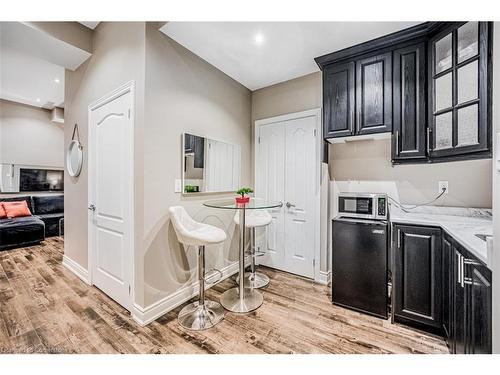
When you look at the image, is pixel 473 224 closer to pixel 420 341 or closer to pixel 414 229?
pixel 414 229

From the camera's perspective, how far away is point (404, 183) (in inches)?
91.4

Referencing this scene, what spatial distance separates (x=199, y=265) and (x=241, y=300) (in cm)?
62

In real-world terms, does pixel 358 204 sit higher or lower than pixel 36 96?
lower

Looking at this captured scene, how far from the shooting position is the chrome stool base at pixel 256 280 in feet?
8.62

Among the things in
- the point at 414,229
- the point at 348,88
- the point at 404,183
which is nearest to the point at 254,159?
the point at 348,88

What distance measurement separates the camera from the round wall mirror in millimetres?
2756

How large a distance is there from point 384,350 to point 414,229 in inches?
36.8

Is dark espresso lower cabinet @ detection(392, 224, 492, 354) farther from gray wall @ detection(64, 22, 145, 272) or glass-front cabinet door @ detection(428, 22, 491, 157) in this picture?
gray wall @ detection(64, 22, 145, 272)

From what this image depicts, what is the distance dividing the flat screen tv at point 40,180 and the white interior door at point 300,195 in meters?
5.95

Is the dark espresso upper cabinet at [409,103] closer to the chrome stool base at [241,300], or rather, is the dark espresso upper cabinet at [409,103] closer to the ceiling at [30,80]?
the chrome stool base at [241,300]

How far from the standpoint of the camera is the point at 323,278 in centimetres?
271

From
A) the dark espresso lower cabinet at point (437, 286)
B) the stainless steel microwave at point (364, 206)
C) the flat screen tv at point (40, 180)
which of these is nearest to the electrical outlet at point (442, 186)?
the stainless steel microwave at point (364, 206)

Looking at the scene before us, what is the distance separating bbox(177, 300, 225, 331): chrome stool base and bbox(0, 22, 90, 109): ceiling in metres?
3.11
